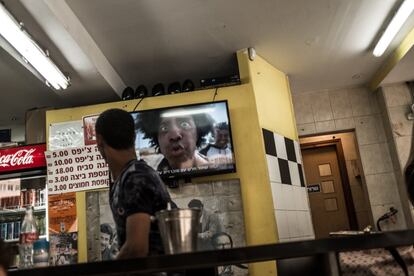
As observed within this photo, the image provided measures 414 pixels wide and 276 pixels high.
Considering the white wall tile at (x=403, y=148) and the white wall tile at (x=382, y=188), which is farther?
the white wall tile at (x=382, y=188)

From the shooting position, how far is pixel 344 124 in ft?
17.7

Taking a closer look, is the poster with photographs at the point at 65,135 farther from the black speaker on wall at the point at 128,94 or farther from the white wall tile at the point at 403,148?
the white wall tile at the point at 403,148

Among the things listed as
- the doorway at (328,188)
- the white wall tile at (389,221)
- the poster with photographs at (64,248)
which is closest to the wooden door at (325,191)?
the doorway at (328,188)

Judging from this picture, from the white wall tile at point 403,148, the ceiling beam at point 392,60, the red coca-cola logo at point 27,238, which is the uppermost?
the ceiling beam at point 392,60

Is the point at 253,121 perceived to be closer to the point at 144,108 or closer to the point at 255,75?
the point at 255,75

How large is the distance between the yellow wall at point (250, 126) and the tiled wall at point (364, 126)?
106 centimetres

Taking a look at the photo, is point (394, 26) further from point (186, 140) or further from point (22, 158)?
point (22, 158)

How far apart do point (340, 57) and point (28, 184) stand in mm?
3823

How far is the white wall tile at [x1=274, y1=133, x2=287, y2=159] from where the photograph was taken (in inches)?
166

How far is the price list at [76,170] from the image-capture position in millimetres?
4117

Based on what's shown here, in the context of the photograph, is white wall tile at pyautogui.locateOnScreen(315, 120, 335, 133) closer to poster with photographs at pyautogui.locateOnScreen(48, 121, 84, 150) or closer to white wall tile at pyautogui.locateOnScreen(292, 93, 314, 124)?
white wall tile at pyautogui.locateOnScreen(292, 93, 314, 124)

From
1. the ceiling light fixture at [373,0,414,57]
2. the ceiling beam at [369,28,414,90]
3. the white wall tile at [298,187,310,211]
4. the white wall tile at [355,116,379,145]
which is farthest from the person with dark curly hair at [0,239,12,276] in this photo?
the white wall tile at [355,116,379,145]

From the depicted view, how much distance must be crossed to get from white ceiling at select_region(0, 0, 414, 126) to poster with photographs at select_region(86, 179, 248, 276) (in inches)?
52.3

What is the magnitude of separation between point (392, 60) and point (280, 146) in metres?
1.79
